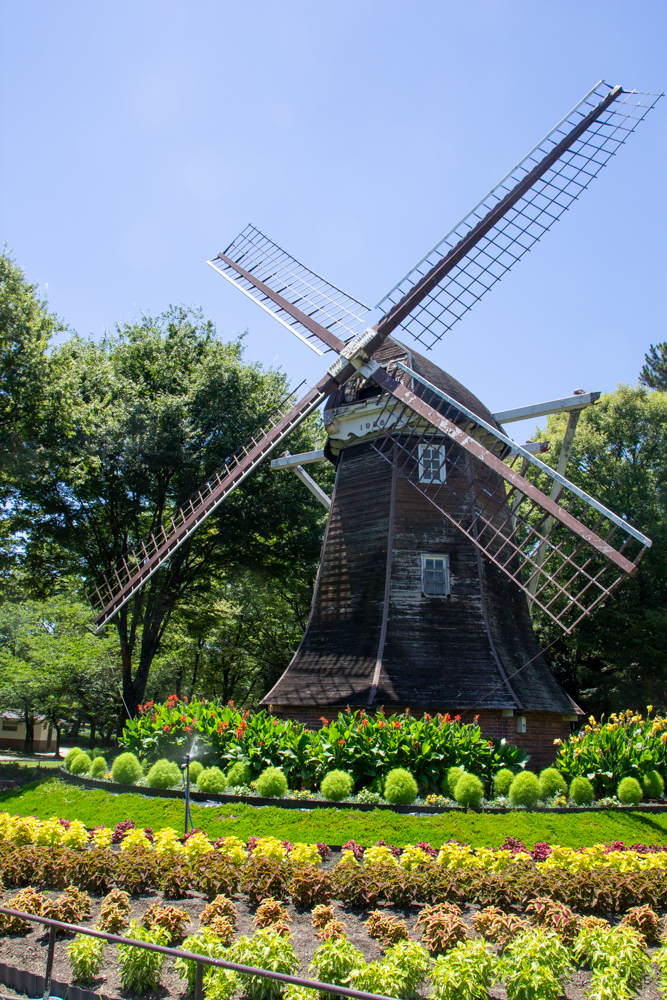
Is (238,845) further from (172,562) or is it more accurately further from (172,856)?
(172,562)

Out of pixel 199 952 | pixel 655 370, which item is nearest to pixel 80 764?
pixel 199 952

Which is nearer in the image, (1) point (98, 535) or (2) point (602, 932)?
(2) point (602, 932)

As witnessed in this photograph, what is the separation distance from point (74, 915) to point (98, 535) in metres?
17.0

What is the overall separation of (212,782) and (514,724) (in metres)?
5.97

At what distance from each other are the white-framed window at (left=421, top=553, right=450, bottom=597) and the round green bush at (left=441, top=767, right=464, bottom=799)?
174 inches

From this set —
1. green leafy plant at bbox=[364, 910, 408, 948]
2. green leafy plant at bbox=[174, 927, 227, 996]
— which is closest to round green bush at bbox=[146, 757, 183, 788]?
green leafy plant at bbox=[364, 910, 408, 948]

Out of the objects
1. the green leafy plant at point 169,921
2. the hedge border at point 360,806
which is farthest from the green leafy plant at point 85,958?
the hedge border at point 360,806

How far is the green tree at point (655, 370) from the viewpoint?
3641 centimetres

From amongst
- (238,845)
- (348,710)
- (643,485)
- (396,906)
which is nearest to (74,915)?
(238,845)

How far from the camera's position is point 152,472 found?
22062mm

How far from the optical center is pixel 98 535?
74.0ft

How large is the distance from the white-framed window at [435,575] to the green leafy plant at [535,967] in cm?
1032

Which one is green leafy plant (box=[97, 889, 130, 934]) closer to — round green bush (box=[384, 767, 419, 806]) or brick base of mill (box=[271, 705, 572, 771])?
round green bush (box=[384, 767, 419, 806])

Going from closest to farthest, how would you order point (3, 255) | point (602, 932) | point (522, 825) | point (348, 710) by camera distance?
point (602, 932), point (522, 825), point (348, 710), point (3, 255)
